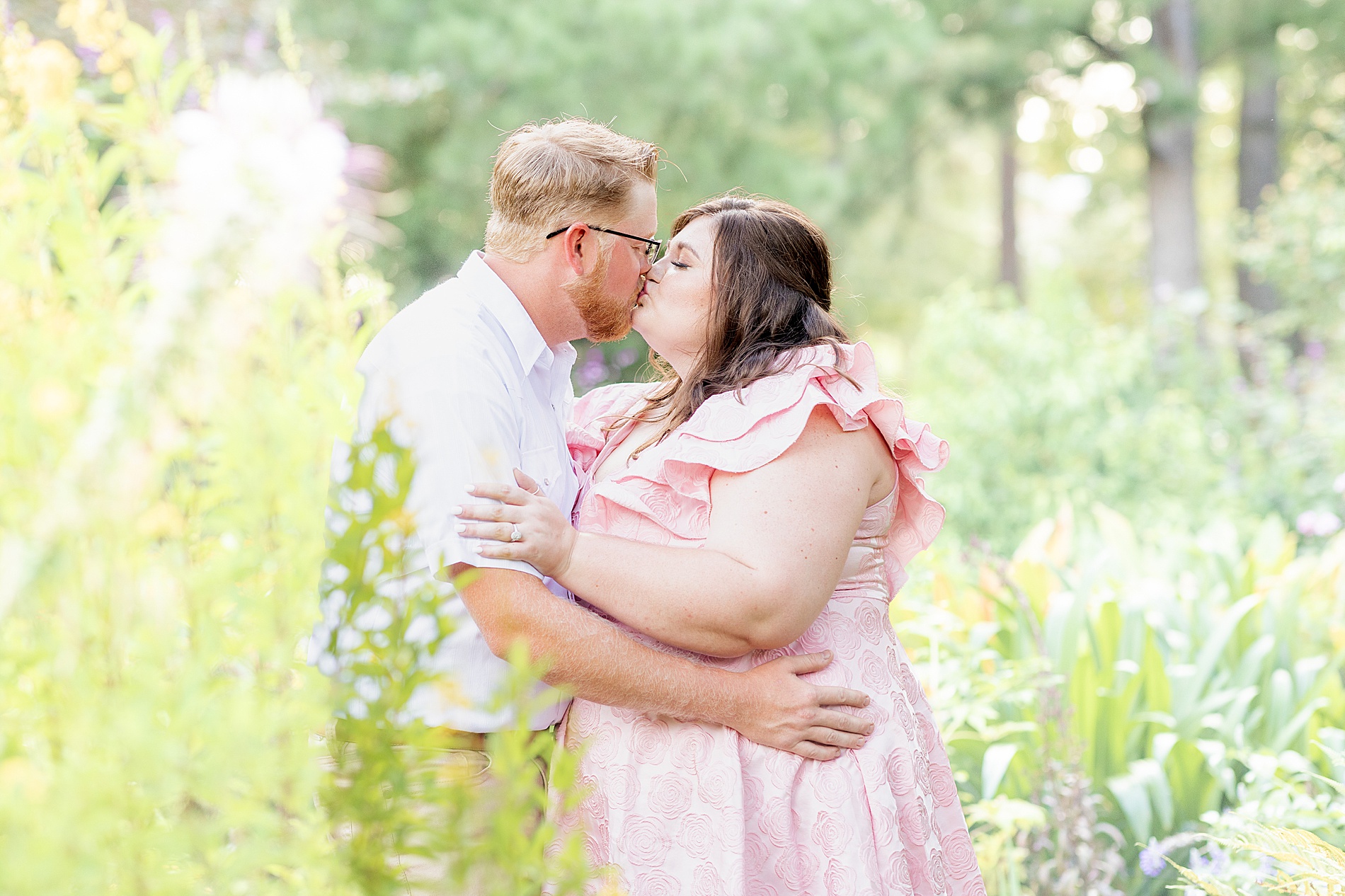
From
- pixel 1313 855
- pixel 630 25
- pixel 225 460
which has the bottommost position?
pixel 1313 855

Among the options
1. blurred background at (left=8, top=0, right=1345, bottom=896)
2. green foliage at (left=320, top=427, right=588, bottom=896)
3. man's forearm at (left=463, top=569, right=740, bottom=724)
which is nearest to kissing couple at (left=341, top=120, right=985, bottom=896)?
man's forearm at (left=463, top=569, right=740, bottom=724)

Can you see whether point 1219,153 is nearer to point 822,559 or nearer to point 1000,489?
point 1000,489

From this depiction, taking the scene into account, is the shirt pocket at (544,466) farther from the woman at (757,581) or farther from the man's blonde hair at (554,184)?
the man's blonde hair at (554,184)

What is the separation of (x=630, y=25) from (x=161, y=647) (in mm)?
8564

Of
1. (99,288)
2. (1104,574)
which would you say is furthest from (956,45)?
(99,288)

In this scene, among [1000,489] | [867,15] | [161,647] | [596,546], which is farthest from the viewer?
[867,15]

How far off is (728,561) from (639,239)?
88 cm

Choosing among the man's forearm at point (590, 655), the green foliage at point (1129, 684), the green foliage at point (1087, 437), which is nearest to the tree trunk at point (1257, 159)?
the green foliage at point (1087, 437)

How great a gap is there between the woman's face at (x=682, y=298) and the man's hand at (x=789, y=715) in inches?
28.3

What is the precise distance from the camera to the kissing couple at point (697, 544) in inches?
72.3

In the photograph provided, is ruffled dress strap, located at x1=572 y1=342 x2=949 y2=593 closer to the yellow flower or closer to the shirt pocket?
the shirt pocket

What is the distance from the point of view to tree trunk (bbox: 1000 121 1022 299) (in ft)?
60.6

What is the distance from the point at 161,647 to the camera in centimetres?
82

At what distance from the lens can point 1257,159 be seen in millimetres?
13055
